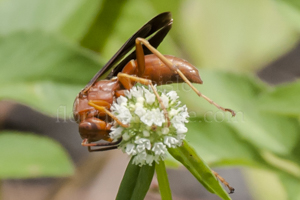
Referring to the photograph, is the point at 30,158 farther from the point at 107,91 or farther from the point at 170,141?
the point at 170,141

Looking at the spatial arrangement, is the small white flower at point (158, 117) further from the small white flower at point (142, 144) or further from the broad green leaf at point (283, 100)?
the broad green leaf at point (283, 100)

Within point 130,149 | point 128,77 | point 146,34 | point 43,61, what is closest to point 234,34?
point 43,61

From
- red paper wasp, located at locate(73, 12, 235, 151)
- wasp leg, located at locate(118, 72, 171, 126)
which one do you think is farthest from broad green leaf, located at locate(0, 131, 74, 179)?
wasp leg, located at locate(118, 72, 171, 126)

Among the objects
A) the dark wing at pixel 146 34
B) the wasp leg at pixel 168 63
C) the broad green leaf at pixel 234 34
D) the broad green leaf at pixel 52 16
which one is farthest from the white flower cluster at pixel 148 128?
the broad green leaf at pixel 234 34

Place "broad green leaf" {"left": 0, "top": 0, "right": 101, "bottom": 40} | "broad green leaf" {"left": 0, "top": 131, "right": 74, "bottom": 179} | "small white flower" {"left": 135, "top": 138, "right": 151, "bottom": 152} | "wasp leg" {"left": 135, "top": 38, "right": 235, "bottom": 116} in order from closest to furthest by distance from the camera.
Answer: "small white flower" {"left": 135, "top": 138, "right": 151, "bottom": 152}, "wasp leg" {"left": 135, "top": 38, "right": 235, "bottom": 116}, "broad green leaf" {"left": 0, "top": 131, "right": 74, "bottom": 179}, "broad green leaf" {"left": 0, "top": 0, "right": 101, "bottom": 40}

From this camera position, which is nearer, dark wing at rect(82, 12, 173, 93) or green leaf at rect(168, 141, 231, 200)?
green leaf at rect(168, 141, 231, 200)

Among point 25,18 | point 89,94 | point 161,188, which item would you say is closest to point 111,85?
point 89,94

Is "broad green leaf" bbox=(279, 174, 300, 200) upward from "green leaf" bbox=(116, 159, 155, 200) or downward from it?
downward

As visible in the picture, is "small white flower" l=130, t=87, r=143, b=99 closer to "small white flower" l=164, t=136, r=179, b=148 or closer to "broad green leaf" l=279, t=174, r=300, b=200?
"small white flower" l=164, t=136, r=179, b=148
